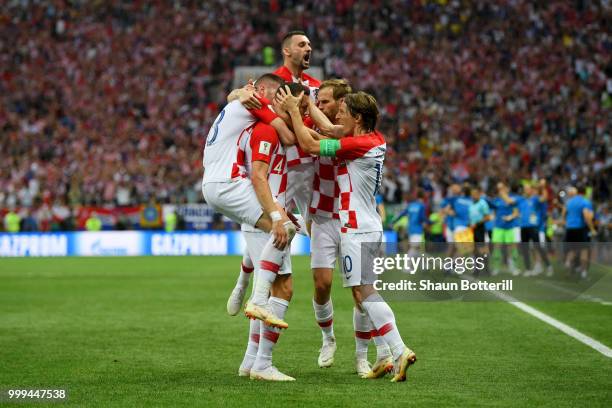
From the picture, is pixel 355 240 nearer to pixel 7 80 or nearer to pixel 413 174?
pixel 413 174

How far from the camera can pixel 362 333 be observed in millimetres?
9031

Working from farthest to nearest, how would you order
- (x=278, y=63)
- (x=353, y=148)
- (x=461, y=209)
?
(x=278, y=63) → (x=461, y=209) → (x=353, y=148)

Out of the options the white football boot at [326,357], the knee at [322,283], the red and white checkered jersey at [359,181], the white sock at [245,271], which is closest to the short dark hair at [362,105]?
the red and white checkered jersey at [359,181]

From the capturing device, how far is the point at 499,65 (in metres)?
39.3

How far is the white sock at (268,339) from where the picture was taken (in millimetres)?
8406

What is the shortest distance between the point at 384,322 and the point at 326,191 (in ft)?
4.49

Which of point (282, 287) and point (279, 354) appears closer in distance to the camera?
point (282, 287)

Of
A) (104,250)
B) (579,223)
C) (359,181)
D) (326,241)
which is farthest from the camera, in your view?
(104,250)

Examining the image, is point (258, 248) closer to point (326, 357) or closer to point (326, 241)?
point (326, 241)

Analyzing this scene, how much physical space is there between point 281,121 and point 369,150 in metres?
0.75

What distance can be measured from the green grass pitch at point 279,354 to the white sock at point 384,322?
1.01ft

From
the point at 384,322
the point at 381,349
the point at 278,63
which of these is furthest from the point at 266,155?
the point at 278,63

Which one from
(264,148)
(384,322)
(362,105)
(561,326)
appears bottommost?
(561,326)

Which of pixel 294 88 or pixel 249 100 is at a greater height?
pixel 294 88
